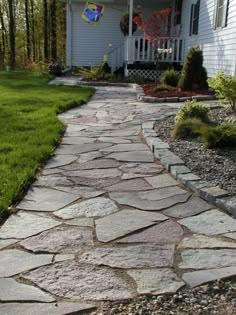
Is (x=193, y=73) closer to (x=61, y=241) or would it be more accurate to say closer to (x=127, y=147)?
(x=127, y=147)

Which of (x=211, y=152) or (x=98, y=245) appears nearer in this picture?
(x=98, y=245)

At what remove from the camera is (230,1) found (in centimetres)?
916

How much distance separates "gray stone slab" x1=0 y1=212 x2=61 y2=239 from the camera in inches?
105

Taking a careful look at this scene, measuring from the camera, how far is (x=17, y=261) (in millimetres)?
2316

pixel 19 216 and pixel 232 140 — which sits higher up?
pixel 232 140

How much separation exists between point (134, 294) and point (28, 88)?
899 centimetres

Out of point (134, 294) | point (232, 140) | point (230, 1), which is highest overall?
point (230, 1)

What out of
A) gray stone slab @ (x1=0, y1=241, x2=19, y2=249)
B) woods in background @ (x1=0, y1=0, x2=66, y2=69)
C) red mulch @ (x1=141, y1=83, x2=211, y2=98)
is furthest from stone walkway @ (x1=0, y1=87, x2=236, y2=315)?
woods in background @ (x1=0, y1=0, x2=66, y2=69)

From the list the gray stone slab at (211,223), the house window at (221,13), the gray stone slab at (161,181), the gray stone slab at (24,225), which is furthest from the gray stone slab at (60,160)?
the house window at (221,13)

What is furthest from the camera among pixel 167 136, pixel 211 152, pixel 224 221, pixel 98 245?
pixel 167 136

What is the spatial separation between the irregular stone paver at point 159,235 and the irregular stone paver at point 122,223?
7cm

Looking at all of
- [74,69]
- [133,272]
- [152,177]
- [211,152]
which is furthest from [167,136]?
[74,69]

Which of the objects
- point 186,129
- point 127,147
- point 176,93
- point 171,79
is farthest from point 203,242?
point 171,79

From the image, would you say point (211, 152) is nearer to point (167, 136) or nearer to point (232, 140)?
point (232, 140)
